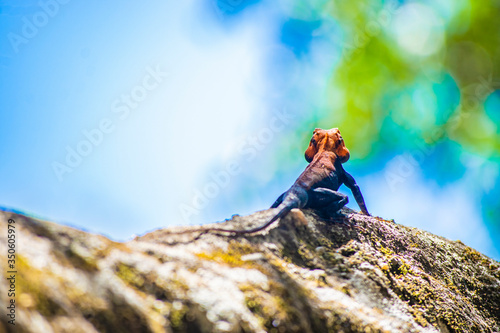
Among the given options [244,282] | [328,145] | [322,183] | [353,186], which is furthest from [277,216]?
[328,145]

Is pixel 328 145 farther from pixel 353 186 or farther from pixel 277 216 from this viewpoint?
pixel 277 216

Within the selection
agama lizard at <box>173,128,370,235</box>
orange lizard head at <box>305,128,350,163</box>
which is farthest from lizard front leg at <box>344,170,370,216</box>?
orange lizard head at <box>305,128,350,163</box>

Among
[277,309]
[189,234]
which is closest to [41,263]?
[189,234]

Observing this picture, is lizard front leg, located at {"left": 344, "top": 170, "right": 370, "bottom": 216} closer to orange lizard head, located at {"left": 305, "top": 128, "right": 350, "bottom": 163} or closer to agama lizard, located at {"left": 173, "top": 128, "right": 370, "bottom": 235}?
agama lizard, located at {"left": 173, "top": 128, "right": 370, "bottom": 235}

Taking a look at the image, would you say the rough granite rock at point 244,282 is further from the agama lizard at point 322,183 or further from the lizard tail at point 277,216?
the agama lizard at point 322,183

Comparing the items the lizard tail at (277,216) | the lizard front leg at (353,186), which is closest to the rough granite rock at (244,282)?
the lizard tail at (277,216)

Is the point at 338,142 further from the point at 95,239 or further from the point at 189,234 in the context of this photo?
the point at 95,239
